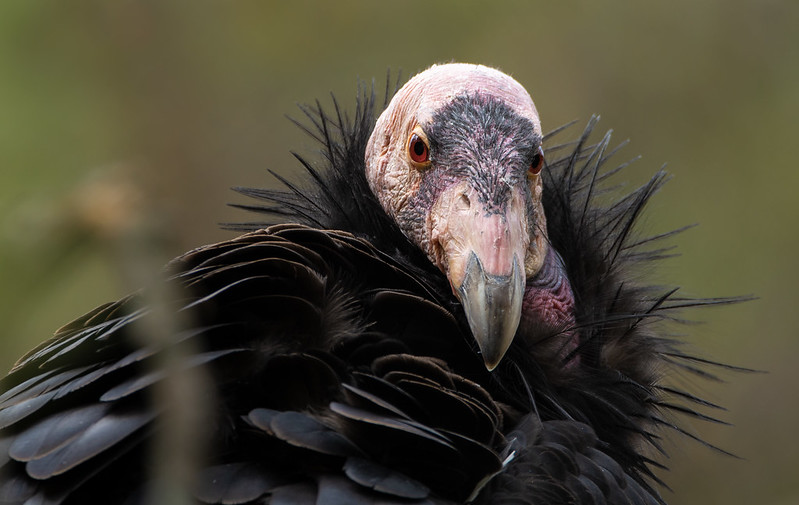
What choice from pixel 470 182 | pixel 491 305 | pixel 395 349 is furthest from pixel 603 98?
pixel 395 349

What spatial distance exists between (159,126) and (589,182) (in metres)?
6.02

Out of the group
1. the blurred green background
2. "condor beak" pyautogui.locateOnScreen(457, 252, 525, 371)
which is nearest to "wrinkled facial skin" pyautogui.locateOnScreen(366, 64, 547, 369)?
"condor beak" pyautogui.locateOnScreen(457, 252, 525, 371)

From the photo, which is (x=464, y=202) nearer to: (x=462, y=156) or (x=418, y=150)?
(x=462, y=156)

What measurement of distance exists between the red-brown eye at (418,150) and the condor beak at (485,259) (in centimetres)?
23

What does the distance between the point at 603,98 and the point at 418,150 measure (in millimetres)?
6106

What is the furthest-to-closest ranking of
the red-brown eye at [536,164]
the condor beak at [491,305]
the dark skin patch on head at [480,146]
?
the red-brown eye at [536,164] < the dark skin patch on head at [480,146] < the condor beak at [491,305]

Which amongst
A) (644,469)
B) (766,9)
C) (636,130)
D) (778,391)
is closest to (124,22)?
(636,130)

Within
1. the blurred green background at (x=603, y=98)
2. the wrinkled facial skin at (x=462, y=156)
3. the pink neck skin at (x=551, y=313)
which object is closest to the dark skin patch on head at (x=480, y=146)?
the wrinkled facial skin at (x=462, y=156)

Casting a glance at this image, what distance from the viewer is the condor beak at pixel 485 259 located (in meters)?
2.76

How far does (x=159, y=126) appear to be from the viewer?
9.06 m

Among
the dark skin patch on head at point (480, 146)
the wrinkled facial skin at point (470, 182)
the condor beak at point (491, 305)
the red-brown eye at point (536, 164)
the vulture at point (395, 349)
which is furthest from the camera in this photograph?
the red-brown eye at point (536, 164)

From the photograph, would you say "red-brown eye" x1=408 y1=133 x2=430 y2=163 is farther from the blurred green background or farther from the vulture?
the blurred green background

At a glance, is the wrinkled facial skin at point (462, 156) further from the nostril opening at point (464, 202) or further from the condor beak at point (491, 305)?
the condor beak at point (491, 305)

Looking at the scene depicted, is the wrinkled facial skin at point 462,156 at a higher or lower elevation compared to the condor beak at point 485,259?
higher
